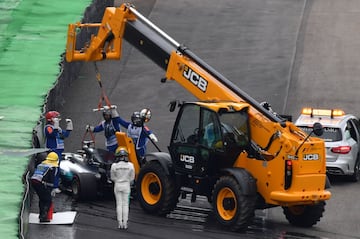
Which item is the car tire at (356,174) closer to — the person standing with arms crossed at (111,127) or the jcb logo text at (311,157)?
the jcb logo text at (311,157)

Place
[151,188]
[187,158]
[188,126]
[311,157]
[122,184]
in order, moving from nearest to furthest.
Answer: [122,184] < [311,157] < [187,158] < [188,126] < [151,188]

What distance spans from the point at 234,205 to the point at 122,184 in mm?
2172

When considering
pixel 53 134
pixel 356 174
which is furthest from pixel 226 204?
pixel 356 174

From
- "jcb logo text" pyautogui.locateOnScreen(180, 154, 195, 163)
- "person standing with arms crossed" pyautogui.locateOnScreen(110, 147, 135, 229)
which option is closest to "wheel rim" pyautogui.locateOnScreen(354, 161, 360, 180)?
"jcb logo text" pyautogui.locateOnScreen(180, 154, 195, 163)

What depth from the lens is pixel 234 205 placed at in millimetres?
19328

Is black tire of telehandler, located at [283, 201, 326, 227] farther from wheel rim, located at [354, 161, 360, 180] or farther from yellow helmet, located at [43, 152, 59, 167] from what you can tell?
yellow helmet, located at [43, 152, 59, 167]

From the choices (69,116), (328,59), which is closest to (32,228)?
(69,116)

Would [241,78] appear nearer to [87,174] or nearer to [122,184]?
[87,174]

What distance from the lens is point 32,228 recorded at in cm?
1880

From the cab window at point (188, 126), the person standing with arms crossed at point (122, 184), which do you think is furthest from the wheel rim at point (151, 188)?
the person standing with arms crossed at point (122, 184)

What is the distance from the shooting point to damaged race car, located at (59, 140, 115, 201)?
69.3 feet

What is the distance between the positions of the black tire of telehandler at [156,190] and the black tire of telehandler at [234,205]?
1067 millimetres

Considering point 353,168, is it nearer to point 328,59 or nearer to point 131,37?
point 131,37

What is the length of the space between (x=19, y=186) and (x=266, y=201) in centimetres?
472
